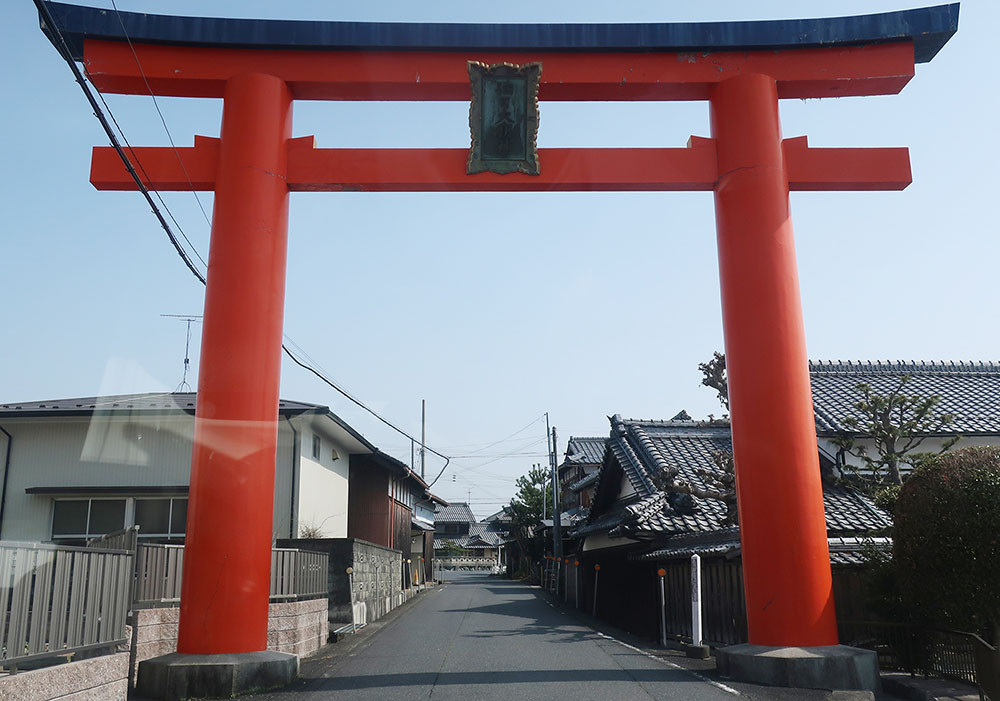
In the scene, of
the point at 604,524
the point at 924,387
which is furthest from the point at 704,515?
the point at 924,387

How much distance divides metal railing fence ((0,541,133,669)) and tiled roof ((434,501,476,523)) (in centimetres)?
8042

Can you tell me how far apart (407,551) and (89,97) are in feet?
95.8

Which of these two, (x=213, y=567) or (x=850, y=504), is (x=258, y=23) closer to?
(x=213, y=567)

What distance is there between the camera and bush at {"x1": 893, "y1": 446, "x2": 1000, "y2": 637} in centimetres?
734

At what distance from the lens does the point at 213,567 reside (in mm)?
8602

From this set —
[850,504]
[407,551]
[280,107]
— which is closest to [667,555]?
[850,504]

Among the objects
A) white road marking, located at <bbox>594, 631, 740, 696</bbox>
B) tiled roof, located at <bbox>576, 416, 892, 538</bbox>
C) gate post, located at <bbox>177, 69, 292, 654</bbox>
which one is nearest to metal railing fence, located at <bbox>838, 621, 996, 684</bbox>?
white road marking, located at <bbox>594, 631, 740, 696</bbox>

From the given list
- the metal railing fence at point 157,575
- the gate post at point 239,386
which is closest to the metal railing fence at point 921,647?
the gate post at point 239,386

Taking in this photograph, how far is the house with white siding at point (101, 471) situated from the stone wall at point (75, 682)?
399 inches

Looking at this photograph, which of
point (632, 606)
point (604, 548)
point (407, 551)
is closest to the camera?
point (632, 606)

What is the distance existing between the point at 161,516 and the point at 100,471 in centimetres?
169

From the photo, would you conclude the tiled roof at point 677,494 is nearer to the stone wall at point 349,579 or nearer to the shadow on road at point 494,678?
the shadow on road at point 494,678

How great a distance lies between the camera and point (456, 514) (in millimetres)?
89312

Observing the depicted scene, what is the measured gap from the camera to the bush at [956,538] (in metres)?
7.34
